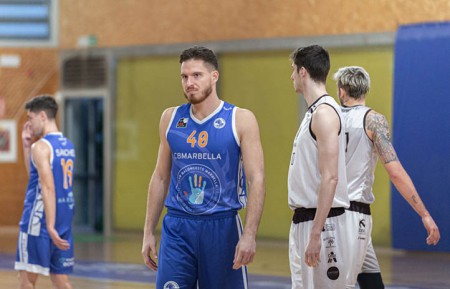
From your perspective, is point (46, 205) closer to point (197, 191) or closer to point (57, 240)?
point (57, 240)

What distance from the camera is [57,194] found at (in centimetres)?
923

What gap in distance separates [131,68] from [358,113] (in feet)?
39.1

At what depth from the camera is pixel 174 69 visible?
18891 millimetres

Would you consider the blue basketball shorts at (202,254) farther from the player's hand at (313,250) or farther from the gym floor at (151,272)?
the gym floor at (151,272)

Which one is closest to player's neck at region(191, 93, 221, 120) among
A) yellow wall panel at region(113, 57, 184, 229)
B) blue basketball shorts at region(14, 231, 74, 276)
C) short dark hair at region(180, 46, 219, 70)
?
short dark hair at region(180, 46, 219, 70)

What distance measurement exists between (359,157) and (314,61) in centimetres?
128

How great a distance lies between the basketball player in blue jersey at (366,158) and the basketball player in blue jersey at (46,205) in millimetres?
2484

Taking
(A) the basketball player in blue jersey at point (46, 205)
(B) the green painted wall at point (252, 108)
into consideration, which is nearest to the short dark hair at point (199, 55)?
(A) the basketball player in blue jersey at point (46, 205)

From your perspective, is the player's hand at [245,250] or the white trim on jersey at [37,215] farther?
the white trim on jersey at [37,215]

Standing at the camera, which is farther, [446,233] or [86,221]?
[86,221]

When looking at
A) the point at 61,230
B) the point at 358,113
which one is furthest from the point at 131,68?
the point at 358,113

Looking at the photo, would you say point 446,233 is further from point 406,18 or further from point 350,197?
point 350,197

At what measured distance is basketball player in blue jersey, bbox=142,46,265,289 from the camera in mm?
6449

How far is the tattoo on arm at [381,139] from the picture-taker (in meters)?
7.84
